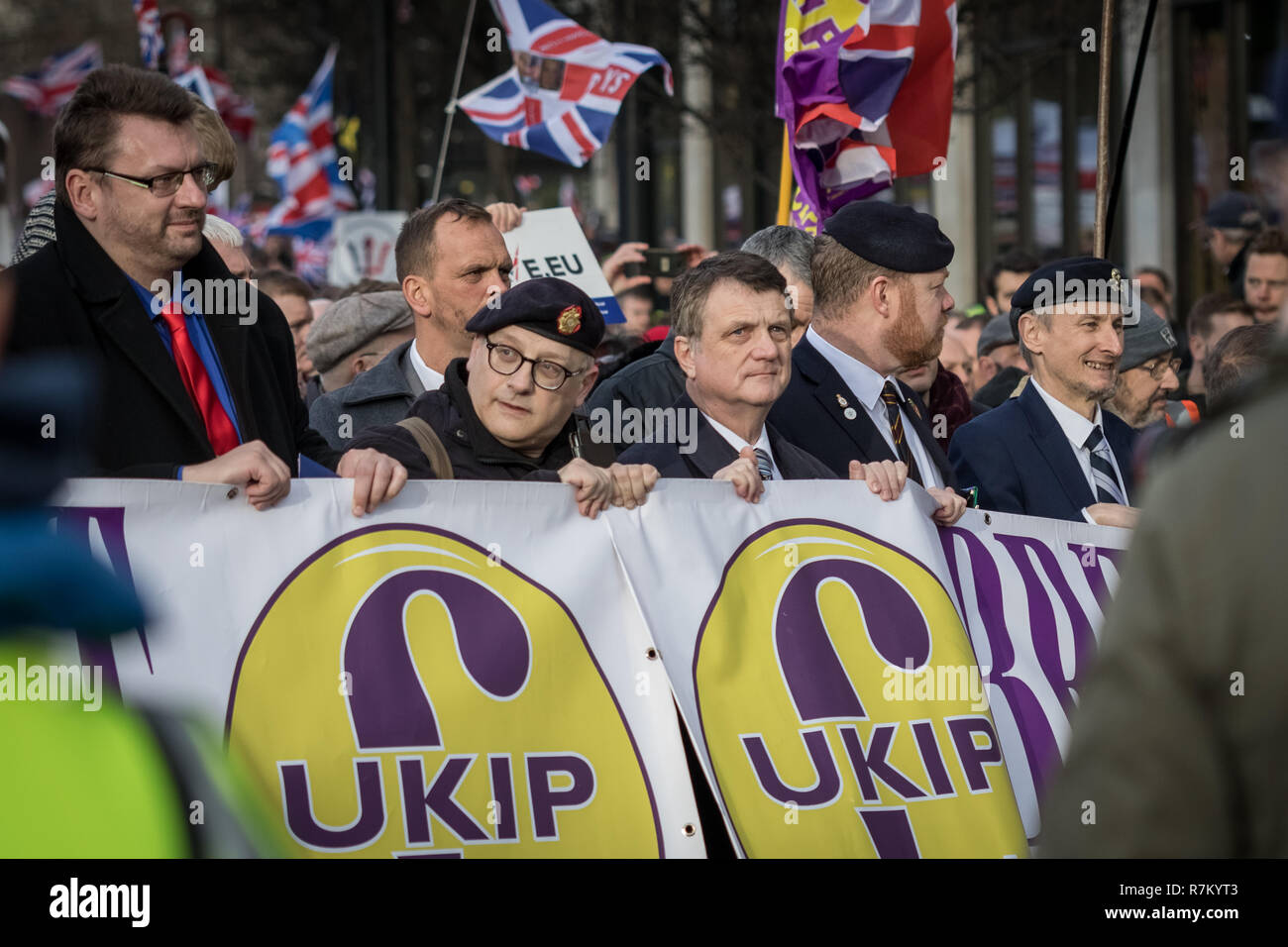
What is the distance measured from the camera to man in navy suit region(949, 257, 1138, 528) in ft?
17.4

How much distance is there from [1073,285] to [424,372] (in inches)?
84.2

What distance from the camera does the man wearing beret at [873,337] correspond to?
5.08 meters

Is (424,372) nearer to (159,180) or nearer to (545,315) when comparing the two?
(545,315)

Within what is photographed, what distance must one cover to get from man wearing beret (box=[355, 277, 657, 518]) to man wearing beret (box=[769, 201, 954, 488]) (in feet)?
3.26

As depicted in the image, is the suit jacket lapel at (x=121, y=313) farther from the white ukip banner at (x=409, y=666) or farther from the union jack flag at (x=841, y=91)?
the union jack flag at (x=841, y=91)

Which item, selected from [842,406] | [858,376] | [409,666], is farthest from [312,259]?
[409,666]

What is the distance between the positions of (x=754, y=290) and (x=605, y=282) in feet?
9.63

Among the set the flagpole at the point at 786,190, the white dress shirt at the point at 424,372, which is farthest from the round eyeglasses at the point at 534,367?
the flagpole at the point at 786,190

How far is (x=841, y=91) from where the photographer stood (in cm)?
743

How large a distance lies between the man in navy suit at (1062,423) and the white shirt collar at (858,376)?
16.7 inches

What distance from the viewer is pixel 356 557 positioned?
381 centimetres

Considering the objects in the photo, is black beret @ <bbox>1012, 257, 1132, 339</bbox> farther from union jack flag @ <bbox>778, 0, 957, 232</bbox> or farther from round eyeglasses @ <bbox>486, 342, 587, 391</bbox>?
round eyeglasses @ <bbox>486, 342, 587, 391</bbox>
